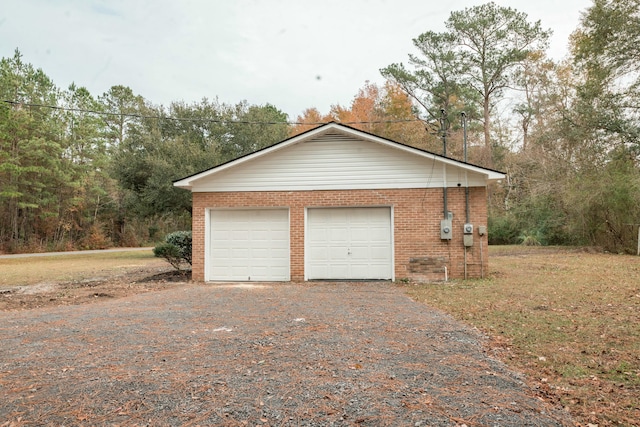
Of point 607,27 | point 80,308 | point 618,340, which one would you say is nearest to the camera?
point 618,340

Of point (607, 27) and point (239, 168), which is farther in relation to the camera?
point (607, 27)

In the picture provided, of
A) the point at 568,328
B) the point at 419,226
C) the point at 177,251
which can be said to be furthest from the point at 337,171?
the point at 568,328

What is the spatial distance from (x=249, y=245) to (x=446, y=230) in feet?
17.5

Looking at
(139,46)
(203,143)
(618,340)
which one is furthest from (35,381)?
(203,143)

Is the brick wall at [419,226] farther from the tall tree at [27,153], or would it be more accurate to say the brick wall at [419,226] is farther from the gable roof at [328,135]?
the tall tree at [27,153]

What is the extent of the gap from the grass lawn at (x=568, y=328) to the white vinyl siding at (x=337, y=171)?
2800 mm

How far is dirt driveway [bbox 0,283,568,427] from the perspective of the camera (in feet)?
10.1

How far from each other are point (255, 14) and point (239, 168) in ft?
14.6

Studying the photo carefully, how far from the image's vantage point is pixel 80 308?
7730mm

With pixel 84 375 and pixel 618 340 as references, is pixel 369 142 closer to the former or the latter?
pixel 618 340

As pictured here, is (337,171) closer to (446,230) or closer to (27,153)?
(446,230)

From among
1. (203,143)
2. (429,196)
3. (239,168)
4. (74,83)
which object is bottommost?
(429,196)

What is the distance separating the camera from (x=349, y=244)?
11453mm

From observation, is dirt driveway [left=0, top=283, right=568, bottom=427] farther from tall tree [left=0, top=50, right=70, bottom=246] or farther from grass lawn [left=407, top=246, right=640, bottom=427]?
tall tree [left=0, top=50, right=70, bottom=246]
